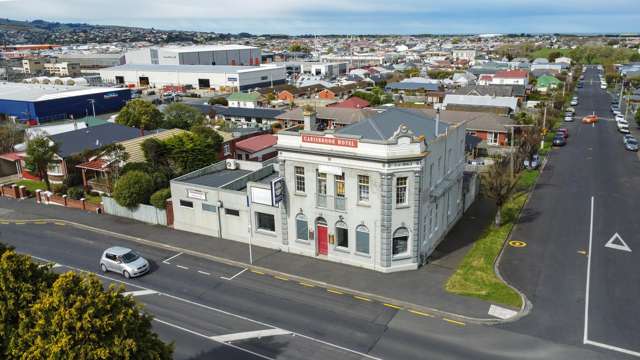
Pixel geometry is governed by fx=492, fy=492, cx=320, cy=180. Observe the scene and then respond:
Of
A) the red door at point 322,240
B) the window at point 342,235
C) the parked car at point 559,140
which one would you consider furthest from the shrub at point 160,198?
the parked car at point 559,140

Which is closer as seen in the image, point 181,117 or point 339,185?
point 339,185

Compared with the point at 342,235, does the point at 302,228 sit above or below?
above

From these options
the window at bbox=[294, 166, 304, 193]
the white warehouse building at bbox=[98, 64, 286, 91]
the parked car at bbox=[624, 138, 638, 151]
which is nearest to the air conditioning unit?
the window at bbox=[294, 166, 304, 193]

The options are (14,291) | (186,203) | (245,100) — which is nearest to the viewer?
(14,291)

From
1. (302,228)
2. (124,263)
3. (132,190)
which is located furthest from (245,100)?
(124,263)

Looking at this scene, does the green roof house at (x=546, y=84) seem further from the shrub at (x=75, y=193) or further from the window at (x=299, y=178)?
the shrub at (x=75, y=193)

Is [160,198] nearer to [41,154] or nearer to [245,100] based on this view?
[41,154]

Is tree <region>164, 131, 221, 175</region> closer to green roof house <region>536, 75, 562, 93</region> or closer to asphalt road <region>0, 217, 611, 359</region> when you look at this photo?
asphalt road <region>0, 217, 611, 359</region>
